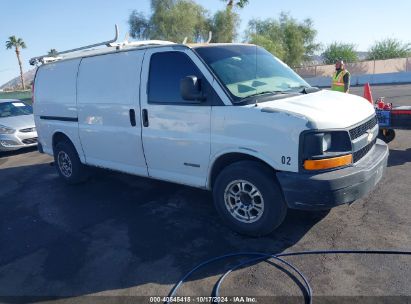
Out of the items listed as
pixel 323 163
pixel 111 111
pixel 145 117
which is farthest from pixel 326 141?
pixel 111 111

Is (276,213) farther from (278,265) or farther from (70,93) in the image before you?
(70,93)

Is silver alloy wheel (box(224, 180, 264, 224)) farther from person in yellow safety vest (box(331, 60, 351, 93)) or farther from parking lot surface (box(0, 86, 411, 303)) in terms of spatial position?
person in yellow safety vest (box(331, 60, 351, 93))

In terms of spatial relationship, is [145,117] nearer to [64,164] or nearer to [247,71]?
[247,71]

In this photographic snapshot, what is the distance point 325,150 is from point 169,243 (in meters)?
1.97

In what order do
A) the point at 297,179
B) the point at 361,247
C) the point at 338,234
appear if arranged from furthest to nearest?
the point at 338,234 < the point at 361,247 < the point at 297,179

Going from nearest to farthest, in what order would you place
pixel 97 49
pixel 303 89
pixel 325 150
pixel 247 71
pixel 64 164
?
pixel 325 150
pixel 247 71
pixel 303 89
pixel 97 49
pixel 64 164

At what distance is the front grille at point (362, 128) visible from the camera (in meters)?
3.74

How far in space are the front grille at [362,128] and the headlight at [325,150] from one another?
0.17 meters

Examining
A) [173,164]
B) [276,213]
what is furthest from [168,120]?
[276,213]

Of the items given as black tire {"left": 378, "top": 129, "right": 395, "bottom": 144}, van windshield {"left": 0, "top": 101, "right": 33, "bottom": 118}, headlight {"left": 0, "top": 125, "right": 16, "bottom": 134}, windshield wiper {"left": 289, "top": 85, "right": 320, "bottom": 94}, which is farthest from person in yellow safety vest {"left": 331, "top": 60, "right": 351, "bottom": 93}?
van windshield {"left": 0, "top": 101, "right": 33, "bottom": 118}

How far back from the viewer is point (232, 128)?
3.93m

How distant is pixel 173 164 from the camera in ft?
15.4

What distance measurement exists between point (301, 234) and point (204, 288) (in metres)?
1.40

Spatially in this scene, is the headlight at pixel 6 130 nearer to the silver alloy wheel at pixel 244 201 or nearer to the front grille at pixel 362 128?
the silver alloy wheel at pixel 244 201
